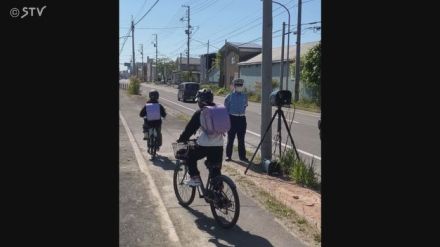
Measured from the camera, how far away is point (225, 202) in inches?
228

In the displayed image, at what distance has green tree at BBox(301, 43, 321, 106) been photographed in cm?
3247

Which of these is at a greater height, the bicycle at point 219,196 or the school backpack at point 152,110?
the school backpack at point 152,110

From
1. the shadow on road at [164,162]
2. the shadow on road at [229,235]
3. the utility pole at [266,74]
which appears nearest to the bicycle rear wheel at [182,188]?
→ the shadow on road at [229,235]

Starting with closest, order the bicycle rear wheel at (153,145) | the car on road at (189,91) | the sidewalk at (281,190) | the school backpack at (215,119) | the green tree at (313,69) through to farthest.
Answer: the school backpack at (215,119)
the sidewalk at (281,190)
the bicycle rear wheel at (153,145)
the green tree at (313,69)
the car on road at (189,91)

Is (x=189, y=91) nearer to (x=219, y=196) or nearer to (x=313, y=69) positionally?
(x=313, y=69)

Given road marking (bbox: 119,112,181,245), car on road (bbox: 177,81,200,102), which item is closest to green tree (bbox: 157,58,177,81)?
car on road (bbox: 177,81,200,102)

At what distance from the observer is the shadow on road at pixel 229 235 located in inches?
207

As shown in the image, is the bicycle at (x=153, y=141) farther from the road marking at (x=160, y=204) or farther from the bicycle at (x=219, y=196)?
the bicycle at (x=219, y=196)

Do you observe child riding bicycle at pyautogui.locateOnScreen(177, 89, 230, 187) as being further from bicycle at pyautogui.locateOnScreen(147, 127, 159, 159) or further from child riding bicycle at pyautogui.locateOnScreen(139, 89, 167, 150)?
child riding bicycle at pyautogui.locateOnScreen(139, 89, 167, 150)

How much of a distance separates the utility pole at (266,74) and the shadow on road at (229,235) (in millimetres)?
3462

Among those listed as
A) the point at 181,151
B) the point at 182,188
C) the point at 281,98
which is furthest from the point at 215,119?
the point at 281,98

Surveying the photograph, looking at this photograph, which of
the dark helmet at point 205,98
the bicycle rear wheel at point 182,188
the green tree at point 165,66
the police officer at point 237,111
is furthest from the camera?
the green tree at point 165,66

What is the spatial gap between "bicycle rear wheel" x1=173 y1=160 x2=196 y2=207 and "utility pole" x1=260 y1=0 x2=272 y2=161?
2.65 metres

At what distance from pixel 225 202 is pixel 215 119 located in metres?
1.04
